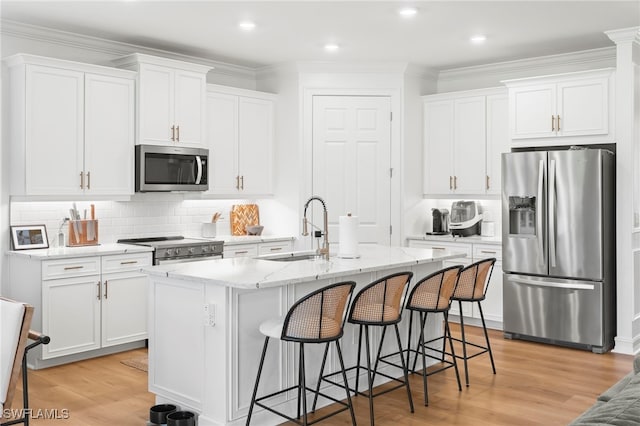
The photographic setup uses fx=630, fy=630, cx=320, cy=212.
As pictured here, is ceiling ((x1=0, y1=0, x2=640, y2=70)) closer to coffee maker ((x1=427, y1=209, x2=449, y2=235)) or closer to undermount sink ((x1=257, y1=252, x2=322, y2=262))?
coffee maker ((x1=427, y1=209, x2=449, y2=235))

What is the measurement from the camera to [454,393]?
170 inches

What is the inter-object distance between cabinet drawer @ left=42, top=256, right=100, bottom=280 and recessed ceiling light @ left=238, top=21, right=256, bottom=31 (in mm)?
2273

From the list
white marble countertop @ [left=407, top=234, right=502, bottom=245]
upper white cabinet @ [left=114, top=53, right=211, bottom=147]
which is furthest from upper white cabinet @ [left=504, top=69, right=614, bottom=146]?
upper white cabinet @ [left=114, top=53, right=211, bottom=147]

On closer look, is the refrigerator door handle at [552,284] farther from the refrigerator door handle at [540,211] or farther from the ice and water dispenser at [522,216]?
the ice and water dispenser at [522,216]

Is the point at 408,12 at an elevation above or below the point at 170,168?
above

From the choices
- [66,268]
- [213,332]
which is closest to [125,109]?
[66,268]

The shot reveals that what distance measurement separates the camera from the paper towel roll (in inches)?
177

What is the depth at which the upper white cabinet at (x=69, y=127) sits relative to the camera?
5016mm

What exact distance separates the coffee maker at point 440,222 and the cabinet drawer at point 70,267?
3.64 m

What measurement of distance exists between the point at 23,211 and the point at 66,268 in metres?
0.73

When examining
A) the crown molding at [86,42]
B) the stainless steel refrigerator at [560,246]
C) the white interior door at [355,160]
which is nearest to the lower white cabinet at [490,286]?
the stainless steel refrigerator at [560,246]

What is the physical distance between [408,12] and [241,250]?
111 inches

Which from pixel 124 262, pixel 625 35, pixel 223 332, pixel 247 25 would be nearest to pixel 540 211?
pixel 625 35

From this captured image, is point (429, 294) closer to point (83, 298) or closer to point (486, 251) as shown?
point (486, 251)
